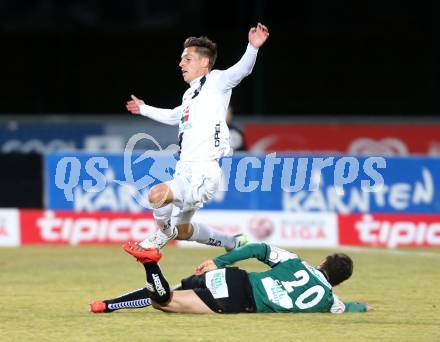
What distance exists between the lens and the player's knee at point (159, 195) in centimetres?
997

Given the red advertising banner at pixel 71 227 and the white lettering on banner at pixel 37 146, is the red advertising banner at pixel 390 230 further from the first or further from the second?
the white lettering on banner at pixel 37 146

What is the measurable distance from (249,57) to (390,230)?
21.5ft

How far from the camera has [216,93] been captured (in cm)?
1028

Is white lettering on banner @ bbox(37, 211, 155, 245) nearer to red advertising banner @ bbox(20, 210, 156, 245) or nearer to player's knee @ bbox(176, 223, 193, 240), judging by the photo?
red advertising banner @ bbox(20, 210, 156, 245)

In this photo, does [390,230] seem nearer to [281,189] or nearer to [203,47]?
[281,189]

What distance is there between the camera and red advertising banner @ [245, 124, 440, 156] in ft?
65.9

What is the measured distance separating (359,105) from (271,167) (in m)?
9.27

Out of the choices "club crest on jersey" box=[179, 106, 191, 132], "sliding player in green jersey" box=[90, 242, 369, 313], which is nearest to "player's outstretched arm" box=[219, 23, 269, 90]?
"club crest on jersey" box=[179, 106, 191, 132]

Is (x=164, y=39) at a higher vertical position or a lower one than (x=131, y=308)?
higher

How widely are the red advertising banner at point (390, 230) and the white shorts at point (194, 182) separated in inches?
225

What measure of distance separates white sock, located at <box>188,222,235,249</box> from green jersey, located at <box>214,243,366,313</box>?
6.17 ft

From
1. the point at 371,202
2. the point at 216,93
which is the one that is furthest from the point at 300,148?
the point at 216,93

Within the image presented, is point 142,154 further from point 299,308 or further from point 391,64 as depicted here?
point 391,64

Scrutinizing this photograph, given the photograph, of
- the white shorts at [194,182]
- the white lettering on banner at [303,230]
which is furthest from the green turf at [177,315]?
the white shorts at [194,182]
